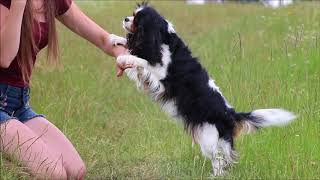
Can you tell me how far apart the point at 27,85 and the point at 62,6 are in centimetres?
67

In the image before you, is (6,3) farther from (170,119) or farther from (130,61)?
(170,119)

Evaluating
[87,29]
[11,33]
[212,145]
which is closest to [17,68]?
[11,33]

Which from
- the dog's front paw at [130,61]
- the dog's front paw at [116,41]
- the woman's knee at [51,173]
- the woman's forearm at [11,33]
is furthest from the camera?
the dog's front paw at [116,41]

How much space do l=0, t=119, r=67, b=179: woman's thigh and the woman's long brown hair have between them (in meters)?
0.38

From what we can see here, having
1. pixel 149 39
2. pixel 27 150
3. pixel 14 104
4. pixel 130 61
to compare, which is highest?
pixel 149 39

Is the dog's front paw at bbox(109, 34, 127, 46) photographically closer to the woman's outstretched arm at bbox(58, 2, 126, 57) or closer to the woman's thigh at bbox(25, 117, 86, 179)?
the woman's outstretched arm at bbox(58, 2, 126, 57)

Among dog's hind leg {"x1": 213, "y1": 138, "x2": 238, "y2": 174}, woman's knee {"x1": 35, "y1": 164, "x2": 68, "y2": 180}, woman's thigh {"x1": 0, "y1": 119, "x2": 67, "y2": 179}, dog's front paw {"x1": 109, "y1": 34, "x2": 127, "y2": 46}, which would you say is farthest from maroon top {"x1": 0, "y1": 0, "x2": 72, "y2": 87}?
dog's hind leg {"x1": 213, "y1": 138, "x2": 238, "y2": 174}

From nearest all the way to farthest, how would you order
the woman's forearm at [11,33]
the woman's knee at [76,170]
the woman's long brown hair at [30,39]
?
the woman's forearm at [11,33], the woman's long brown hair at [30,39], the woman's knee at [76,170]

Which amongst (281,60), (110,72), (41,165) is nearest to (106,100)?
(110,72)

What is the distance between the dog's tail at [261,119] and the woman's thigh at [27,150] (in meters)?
1.28

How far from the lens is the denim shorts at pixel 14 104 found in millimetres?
3877

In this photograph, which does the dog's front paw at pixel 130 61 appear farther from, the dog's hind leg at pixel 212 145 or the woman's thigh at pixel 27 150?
the woman's thigh at pixel 27 150

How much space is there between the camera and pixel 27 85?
4.04 m

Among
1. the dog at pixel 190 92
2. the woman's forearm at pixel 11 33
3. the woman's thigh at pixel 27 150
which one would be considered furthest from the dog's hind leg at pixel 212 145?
the woman's forearm at pixel 11 33
